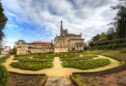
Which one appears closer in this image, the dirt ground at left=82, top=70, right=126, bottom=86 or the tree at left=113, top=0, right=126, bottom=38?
the dirt ground at left=82, top=70, right=126, bottom=86

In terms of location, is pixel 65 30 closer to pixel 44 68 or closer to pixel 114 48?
pixel 114 48

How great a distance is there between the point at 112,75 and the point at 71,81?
18.4 feet

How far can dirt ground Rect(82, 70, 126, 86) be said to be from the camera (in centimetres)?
1804

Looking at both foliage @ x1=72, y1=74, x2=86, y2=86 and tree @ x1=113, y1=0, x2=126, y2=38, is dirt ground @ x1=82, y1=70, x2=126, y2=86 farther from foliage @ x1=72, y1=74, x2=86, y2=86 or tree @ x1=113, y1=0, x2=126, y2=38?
tree @ x1=113, y1=0, x2=126, y2=38

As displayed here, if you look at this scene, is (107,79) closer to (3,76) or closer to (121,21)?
(3,76)

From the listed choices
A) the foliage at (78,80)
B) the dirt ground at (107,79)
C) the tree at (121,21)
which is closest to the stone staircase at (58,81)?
the foliage at (78,80)

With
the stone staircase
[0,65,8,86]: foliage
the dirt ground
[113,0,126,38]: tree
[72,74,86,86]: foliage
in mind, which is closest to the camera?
[0,65,8,86]: foliage

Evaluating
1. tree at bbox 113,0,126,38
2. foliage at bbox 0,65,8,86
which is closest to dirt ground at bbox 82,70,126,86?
foliage at bbox 0,65,8,86

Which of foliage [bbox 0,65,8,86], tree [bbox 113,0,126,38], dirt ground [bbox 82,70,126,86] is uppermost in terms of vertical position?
tree [bbox 113,0,126,38]

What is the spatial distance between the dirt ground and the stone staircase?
1865mm

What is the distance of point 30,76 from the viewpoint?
2089cm

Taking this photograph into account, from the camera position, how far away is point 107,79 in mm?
19469

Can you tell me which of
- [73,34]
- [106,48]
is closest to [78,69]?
[106,48]

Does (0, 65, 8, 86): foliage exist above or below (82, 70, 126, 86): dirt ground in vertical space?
above
